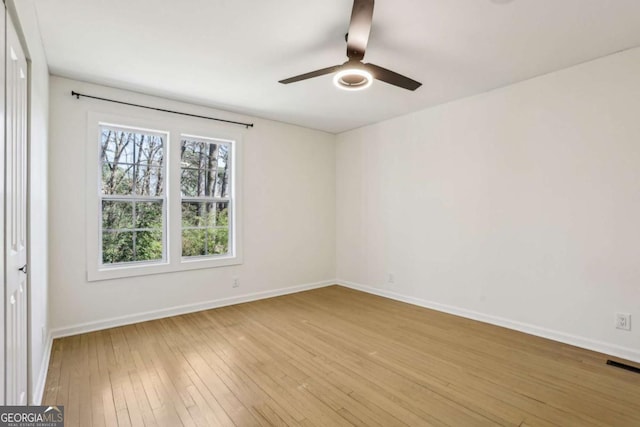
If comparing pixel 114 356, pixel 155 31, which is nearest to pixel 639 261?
pixel 155 31

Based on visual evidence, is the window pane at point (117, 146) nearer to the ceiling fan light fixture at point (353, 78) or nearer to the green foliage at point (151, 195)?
the green foliage at point (151, 195)

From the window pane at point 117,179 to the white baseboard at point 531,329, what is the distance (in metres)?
3.62

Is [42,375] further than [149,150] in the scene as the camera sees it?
No

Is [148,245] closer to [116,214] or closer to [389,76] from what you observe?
[116,214]

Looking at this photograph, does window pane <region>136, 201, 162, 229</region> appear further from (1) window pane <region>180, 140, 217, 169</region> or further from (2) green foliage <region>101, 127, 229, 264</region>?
(1) window pane <region>180, 140, 217, 169</region>

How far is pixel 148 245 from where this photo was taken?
12.3 feet

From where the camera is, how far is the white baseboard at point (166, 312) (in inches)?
125

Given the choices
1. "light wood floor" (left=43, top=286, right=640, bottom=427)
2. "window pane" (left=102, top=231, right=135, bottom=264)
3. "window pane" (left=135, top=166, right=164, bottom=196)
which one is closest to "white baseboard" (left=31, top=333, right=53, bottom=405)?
"light wood floor" (left=43, top=286, right=640, bottom=427)

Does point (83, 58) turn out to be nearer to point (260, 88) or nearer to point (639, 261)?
point (260, 88)

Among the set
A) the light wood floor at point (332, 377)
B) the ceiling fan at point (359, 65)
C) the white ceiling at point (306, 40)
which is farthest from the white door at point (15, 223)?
the ceiling fan at point (359, 65)

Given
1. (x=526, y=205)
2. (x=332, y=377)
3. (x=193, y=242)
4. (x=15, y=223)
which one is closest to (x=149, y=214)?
(x=193, y=242)

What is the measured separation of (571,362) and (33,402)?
12.7ft

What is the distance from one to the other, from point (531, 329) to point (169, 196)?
4.24m

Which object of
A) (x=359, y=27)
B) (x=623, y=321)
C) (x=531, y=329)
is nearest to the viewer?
(x=359, y=27)
